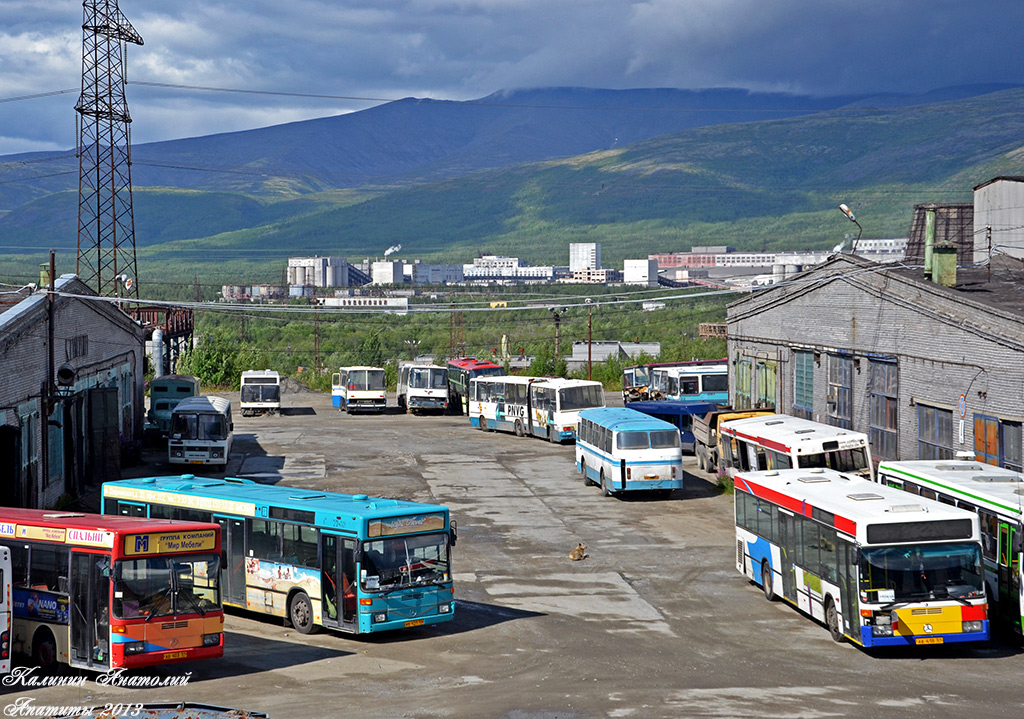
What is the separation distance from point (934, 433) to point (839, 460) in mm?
4124

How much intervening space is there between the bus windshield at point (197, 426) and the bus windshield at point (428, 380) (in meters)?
26.1

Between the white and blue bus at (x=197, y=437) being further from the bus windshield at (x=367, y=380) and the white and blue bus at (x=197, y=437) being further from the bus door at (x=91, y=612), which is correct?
the bus door at (x=91, y=612)

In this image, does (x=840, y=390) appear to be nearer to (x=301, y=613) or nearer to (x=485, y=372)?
(x=301, y=613)

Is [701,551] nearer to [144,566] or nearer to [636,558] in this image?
[636,558]

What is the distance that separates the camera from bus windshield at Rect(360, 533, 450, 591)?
66.5 feet

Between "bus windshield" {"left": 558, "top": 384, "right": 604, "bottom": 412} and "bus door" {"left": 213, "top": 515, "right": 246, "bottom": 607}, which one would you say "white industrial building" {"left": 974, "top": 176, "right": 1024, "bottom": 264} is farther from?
"bus door" {"left": 213, "top": 515, "right": 246, "bottom": 607}

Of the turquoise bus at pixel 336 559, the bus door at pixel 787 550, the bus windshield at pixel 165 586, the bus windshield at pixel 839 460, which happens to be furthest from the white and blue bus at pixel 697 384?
the bus windshield at pixel 165 586

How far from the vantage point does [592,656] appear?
764 inches

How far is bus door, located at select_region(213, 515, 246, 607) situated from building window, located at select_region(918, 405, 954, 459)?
19.9 metres

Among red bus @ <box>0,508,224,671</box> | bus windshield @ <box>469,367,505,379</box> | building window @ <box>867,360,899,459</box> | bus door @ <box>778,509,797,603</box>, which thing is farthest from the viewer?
bus windshield @ <box>469,367,505,379</box>

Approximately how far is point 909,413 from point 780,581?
538 inches

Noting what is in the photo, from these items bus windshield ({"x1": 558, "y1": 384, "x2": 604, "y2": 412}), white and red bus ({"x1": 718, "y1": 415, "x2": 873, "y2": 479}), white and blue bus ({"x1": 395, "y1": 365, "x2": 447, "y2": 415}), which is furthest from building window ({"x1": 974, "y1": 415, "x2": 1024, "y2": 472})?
white and blue bus ({"x1": 395, "y1": 365, "x2": 447, "y2": 415})

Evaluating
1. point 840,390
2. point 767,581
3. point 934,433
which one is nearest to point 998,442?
point 934,433

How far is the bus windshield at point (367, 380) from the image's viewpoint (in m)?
70.4
